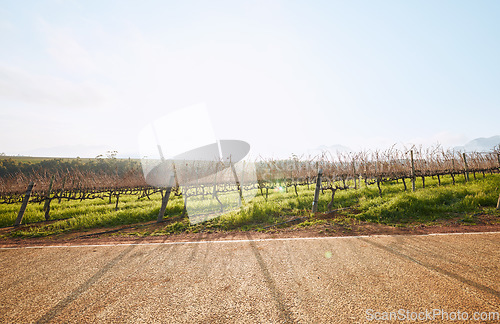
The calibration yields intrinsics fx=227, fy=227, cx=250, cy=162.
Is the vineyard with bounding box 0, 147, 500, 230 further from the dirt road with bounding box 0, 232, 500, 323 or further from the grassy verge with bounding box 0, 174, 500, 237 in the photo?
the dirt road with bounding box 0, 232, 500, 323

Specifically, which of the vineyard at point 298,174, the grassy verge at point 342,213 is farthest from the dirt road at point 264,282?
the vineyard at point 298,174

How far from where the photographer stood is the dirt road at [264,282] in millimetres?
2607

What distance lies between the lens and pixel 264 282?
10.9ft

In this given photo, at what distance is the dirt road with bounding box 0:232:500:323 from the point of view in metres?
2.61

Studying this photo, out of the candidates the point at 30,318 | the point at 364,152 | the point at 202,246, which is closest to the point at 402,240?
the point at 202,246

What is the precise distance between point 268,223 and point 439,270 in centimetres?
468

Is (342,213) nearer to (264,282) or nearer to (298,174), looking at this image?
(264,282)

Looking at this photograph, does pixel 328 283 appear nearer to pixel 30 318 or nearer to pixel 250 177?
pixel 30 318

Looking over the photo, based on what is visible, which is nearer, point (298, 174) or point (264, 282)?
point (264, 282)

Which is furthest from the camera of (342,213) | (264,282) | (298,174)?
(298,174)

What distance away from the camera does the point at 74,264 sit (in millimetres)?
4520

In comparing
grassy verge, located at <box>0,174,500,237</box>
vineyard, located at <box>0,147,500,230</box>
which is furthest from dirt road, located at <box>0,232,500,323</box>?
vineyard, located at <box>0,147,500,230</box>

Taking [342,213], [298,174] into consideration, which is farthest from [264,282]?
[298,174]

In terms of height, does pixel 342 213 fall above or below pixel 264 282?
below
